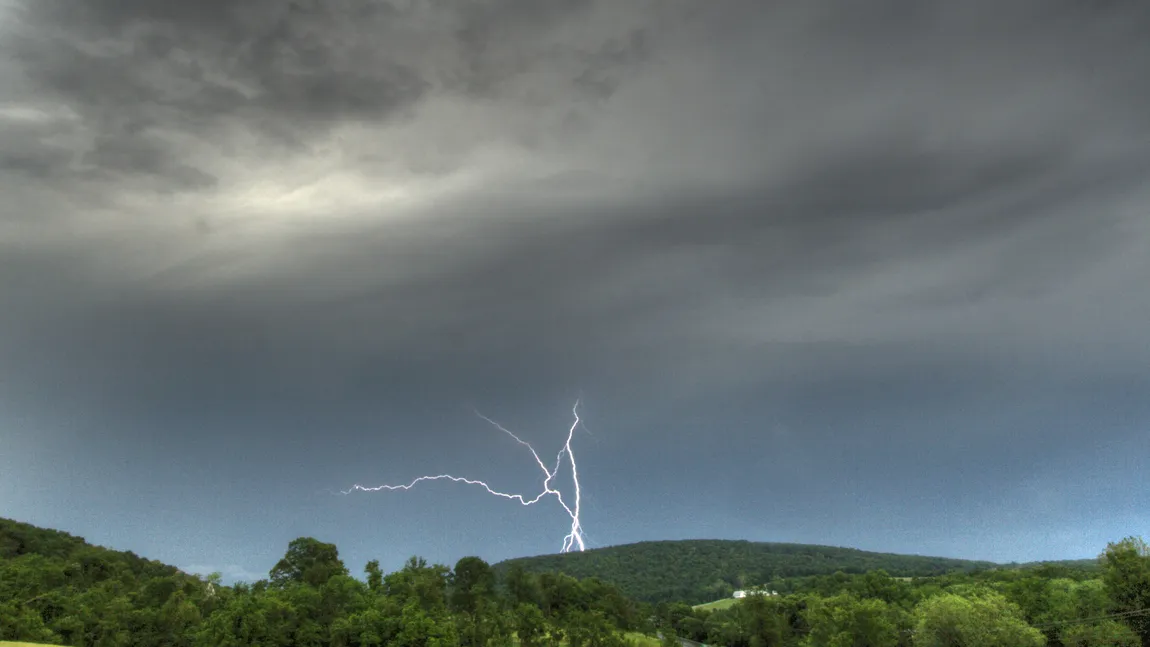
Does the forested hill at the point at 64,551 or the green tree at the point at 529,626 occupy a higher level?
the forested hill at the point at 64,551

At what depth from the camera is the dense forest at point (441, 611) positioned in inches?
2697

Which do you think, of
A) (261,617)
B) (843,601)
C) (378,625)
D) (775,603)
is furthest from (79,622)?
(775,603)

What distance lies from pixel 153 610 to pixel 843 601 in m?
95.0

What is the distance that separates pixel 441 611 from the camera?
83.8 meters

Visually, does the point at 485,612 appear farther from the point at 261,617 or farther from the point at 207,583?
the point at 207,583

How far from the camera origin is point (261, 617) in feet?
218

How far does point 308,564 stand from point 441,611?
106 feet

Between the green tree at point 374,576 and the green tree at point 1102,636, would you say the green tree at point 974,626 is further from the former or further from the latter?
the green tree at point 374,576

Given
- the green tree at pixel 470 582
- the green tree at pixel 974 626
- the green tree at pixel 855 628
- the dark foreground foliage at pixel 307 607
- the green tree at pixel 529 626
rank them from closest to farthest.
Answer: the dark foreground foliage at pixel 307 607 < the green tree at pixel 974 626 < the green tree at pixel 529 626 < the green tree at pixel 855 628 < the green tree at pixel 470 582

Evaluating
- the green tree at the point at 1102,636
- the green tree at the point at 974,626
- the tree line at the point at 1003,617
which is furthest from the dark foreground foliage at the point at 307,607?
the green tree at the point at 1102,636

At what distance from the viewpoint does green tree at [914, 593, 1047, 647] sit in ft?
255

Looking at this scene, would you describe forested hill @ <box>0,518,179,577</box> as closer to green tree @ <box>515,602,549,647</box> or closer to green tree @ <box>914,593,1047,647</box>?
green tree @ <box>515,602,549,647</box>

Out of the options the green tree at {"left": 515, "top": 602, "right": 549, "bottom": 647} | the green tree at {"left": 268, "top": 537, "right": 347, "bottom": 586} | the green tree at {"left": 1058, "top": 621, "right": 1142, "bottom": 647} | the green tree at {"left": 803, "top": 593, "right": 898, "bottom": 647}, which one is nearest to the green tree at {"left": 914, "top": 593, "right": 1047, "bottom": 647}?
the green tree at {"left": 1058, "top": 621, "right": 1142, "bottom": 647}

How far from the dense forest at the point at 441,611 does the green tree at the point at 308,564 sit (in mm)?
189
